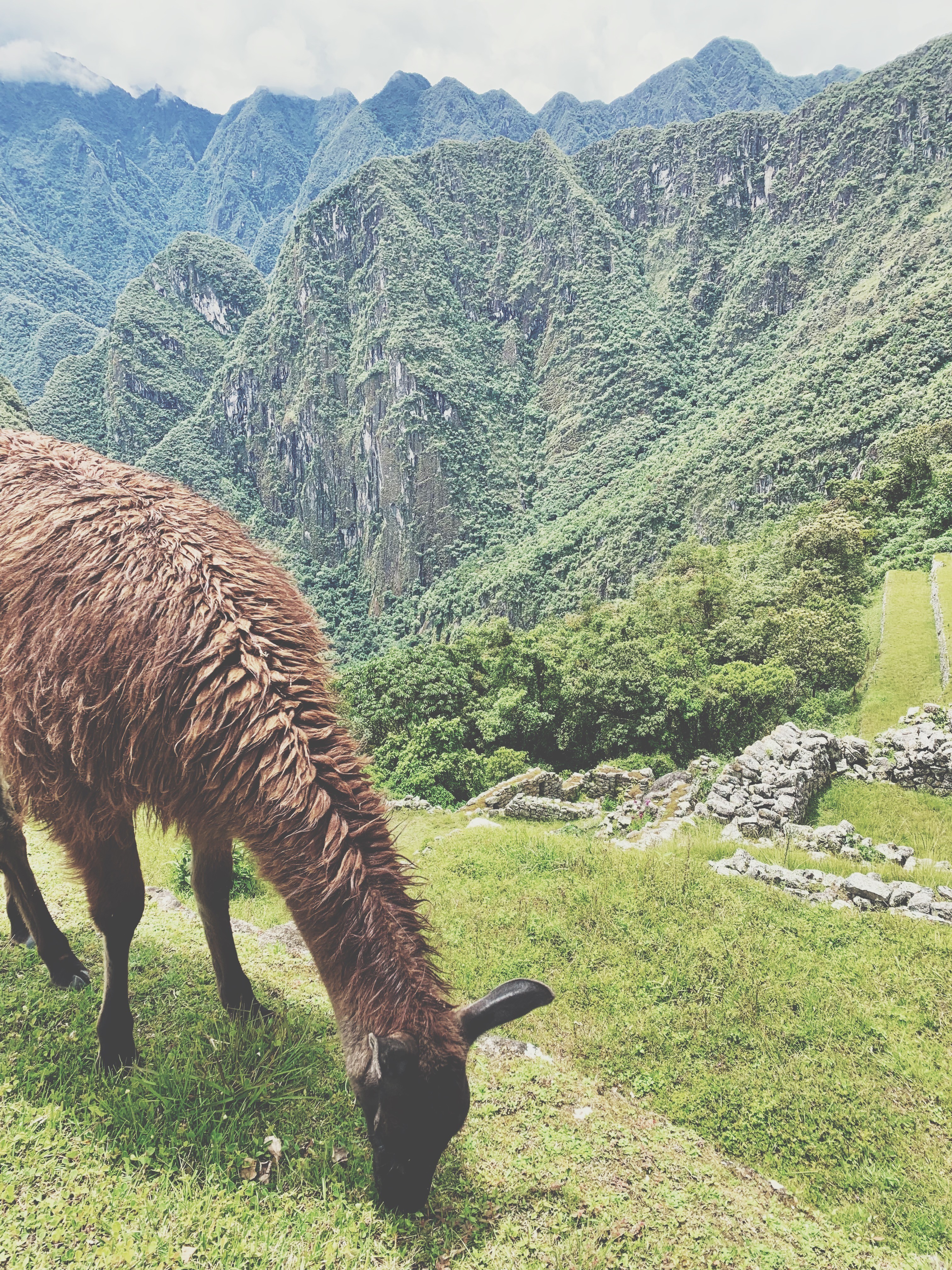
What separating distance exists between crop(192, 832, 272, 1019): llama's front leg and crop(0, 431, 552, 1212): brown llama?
31cm

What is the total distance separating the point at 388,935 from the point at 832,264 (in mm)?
180344

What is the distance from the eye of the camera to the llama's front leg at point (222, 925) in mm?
3035

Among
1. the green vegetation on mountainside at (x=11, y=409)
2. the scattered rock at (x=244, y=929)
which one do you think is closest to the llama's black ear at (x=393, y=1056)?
the scattered rock at (x=244, y=929)

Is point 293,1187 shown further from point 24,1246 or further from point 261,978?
point 261,978

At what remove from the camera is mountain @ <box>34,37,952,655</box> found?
334ft

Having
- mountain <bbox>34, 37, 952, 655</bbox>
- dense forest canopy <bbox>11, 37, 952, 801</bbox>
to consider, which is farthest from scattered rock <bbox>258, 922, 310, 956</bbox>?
mountain <bbox>34, 37, 952, 655</bbox>

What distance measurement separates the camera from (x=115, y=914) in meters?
2.73

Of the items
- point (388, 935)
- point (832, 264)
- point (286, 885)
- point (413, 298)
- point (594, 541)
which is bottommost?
point (594, 541)

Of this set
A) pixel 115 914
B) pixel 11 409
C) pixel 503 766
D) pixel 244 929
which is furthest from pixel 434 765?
pixel 11 409

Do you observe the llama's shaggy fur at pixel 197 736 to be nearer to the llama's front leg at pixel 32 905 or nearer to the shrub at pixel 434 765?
the llama's front leg at pixel 32 905

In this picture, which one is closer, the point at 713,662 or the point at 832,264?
the point at 713,662

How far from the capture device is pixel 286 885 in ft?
7.66

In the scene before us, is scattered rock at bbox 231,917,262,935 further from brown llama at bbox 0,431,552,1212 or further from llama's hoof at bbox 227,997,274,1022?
brown llama at bbox 0,431,552,1212

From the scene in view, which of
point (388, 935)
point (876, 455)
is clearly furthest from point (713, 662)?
point (876, 455)
